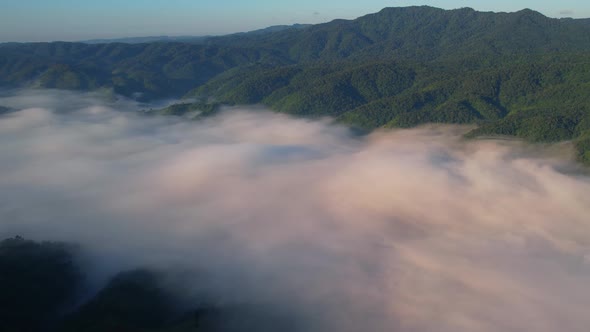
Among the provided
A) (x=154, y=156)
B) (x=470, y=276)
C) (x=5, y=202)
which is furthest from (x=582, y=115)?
(x=5, y=202)

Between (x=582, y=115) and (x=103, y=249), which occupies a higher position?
(x=582, y=115)

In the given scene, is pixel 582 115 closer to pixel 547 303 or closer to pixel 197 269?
pixel 547 303

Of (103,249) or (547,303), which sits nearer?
(547,303)

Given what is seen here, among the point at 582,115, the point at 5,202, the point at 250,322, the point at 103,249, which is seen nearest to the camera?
the point at 250,322

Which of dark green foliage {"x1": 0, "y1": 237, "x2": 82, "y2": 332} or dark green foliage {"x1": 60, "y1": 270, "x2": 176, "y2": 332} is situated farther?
dark green foliage {"x1": 0, "y1": 237, "x2": 82, "y2": 332}

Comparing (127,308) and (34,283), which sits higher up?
(34,283)

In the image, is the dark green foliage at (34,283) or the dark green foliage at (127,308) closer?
the dark green foliage at (127,308)

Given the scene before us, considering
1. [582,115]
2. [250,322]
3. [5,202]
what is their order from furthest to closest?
[582,115] < [5,202] < [250,322]

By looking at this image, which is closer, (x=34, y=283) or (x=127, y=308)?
(x=127, y=308)
